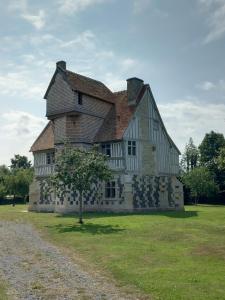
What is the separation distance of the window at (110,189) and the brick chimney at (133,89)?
27.0 ft

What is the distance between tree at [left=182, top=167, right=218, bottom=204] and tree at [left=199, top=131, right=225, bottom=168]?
55.4 ft

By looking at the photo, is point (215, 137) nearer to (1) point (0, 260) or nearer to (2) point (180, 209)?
(2) point (180, 209)

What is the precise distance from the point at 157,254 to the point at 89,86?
27.3 m

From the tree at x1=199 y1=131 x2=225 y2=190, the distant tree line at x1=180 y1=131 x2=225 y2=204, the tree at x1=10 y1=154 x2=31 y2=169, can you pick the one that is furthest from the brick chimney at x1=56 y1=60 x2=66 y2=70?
the tree at x1=10 y1=154 x2=31 y2=169

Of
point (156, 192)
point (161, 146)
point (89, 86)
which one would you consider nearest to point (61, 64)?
point (89, 86)

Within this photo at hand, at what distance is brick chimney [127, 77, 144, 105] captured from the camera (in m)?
38.6

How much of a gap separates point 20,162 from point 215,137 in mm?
79499

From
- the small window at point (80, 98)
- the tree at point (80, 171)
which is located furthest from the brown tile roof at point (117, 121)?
the tree at point (80, 171)

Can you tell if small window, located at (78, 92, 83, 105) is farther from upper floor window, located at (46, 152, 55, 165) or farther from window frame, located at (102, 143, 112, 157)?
upper floor window, located at (46, 152, 55, 165)

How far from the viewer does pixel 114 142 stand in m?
36.3

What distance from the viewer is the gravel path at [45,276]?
9.33m

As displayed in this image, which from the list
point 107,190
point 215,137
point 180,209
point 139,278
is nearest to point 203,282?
point 139,278

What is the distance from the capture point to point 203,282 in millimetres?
10266

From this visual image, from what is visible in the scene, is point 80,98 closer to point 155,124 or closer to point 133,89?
point 133,89
